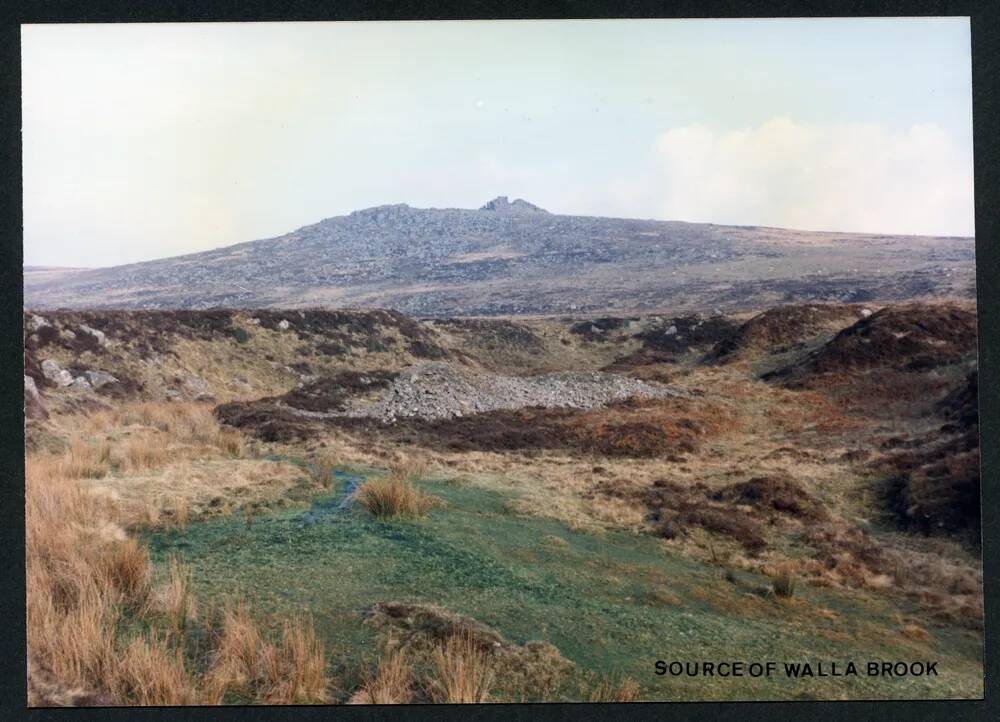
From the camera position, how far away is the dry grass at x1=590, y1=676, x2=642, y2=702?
4520 millimetres

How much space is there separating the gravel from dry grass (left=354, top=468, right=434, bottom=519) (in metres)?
4.50

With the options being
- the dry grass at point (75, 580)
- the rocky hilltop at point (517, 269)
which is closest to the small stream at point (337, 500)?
the dry grass at point (75, 580)

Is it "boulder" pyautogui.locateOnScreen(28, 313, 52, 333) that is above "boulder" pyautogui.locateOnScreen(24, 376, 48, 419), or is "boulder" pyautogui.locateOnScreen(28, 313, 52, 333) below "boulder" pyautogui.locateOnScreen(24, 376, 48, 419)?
above

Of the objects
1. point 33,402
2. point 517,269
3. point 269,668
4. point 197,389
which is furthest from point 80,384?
point 517,269

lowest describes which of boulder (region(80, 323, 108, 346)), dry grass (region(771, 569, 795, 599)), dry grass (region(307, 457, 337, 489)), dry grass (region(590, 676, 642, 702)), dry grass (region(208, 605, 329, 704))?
dry grass (region(590, 676, 642, 702))

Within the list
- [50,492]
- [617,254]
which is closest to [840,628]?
[50,492]

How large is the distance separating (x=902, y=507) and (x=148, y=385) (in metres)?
13.7

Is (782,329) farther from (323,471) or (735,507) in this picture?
(323,471)

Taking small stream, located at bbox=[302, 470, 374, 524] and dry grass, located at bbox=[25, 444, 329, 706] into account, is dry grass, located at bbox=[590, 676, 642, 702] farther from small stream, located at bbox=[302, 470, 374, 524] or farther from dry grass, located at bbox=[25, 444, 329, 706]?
small stream, located at bbox=[302, 470, 374, 524]

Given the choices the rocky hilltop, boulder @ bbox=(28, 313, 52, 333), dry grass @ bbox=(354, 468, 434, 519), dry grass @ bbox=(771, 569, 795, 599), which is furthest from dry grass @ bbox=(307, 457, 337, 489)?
the rocky hilltop

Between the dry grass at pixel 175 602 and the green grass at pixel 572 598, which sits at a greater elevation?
the dry grass at pixel 175 602

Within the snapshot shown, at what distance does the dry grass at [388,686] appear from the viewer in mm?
4418

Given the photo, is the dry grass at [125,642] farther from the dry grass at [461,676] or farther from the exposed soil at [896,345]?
the exposed soil at [896,345]

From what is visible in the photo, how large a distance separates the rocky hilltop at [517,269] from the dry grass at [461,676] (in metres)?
13.5
